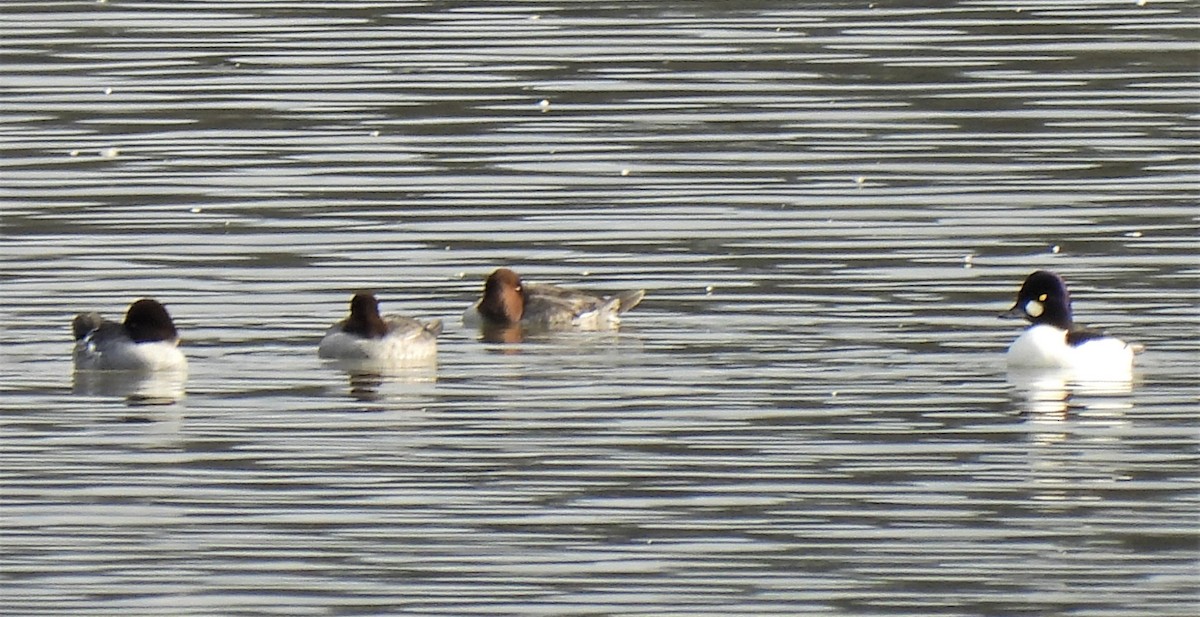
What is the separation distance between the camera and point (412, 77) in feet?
91.7

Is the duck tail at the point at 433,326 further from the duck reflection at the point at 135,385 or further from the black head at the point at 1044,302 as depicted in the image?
the black head at the point at 1044,302

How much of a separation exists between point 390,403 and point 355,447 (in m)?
1.49

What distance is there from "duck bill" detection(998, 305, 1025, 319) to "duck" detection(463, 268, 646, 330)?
7.63 ft

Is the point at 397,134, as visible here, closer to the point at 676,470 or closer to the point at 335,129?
the point at 335,129

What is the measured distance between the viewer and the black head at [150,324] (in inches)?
681

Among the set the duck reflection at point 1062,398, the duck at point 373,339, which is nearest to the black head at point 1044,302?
the duck reflection at point 1062,398

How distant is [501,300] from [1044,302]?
335 cm

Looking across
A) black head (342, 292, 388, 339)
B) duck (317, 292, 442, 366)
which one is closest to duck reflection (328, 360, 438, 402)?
duck (317, 292, 442, 366)

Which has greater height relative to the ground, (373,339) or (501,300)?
(501,300)

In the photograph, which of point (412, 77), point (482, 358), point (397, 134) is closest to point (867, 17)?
point (412, 77)

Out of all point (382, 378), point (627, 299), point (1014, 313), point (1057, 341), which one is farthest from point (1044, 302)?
point (382, 378)

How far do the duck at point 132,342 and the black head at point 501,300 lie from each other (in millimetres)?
2209

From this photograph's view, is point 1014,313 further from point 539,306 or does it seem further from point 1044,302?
point 539,306

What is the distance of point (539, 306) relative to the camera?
19.3 meters
